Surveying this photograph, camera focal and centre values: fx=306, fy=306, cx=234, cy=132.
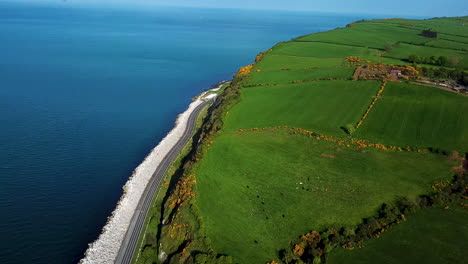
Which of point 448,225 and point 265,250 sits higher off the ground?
point 448,225

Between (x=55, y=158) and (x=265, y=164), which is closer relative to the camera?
(x=265, y=164)

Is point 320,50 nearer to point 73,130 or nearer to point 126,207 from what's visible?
point 73,130

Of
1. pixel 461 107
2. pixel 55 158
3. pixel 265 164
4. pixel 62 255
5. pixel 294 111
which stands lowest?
pixel 62 255

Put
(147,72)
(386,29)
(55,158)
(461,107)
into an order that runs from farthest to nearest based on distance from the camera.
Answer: (386,29) < (147,72) < (55,158) < (461,107)

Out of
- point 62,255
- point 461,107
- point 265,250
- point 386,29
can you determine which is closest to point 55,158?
point 62,255

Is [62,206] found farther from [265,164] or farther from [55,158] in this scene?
[265,164]

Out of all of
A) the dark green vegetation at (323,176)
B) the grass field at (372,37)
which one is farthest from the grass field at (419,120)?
the grass field at (372,37)

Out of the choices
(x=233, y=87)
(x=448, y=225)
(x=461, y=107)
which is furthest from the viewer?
(x=233, y=87)
